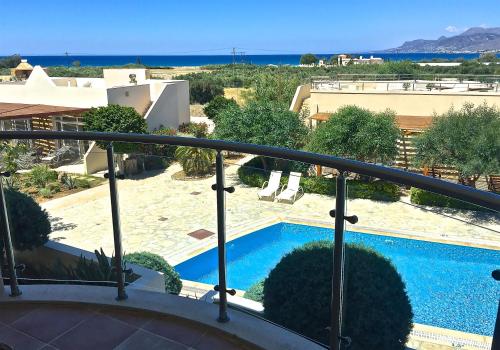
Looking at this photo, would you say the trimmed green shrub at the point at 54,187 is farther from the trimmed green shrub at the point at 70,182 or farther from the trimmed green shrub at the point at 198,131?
the trimmed green shrub at the point at 198,131

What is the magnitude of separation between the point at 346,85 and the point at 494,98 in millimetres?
6784

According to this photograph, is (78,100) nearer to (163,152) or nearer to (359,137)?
(359,137)

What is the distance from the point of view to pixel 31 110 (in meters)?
18.0

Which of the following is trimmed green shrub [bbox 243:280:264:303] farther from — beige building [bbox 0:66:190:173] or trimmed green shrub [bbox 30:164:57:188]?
beige building [bbox 0:66:190:173]

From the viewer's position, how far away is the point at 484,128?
1287cm

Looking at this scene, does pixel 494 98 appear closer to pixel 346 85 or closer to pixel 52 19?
pixel 346 85

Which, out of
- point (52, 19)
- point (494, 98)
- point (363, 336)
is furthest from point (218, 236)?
point (52, 19)

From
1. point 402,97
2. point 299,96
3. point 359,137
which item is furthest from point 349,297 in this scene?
point 299,96

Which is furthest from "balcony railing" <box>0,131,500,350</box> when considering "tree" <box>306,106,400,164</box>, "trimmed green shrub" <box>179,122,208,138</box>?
"trimmed green shrub" <box>179,122,208,138</box>

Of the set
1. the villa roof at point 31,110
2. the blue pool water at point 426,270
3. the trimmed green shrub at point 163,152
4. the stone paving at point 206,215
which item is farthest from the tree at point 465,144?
the villa roof at point 31,110

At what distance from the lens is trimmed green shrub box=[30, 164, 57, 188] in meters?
5.24

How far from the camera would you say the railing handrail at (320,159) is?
1394mm

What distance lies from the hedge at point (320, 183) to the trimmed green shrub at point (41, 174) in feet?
11.6

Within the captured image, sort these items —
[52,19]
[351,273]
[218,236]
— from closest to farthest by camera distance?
[351,273]
[218,236]
[52,19]
